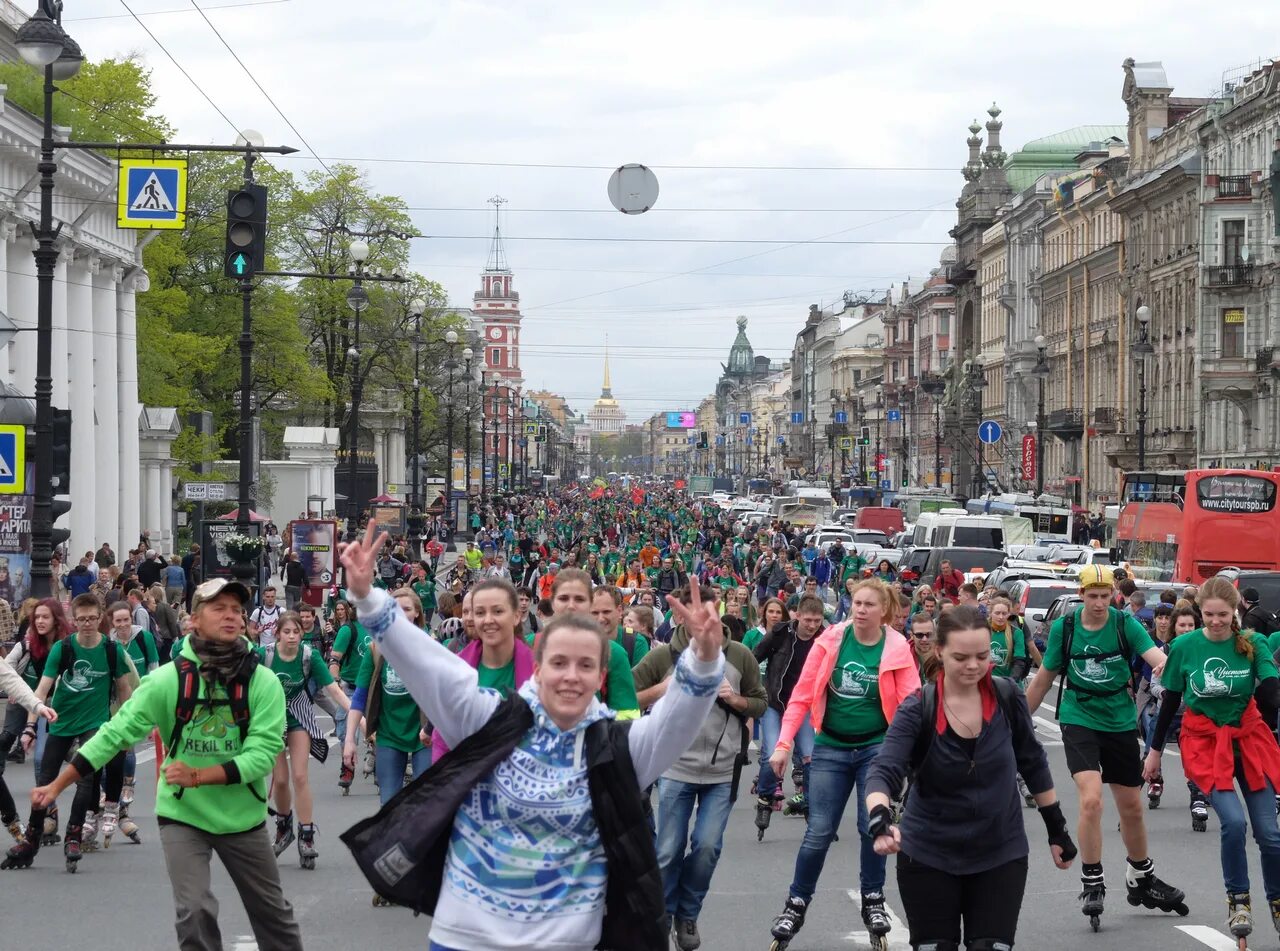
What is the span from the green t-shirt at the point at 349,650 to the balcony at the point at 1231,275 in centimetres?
5328

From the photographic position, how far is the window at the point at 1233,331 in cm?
6488

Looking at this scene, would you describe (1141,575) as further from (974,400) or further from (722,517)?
(974,400)

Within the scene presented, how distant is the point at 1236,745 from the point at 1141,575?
82.8 feet

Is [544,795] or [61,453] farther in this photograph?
[61,453]

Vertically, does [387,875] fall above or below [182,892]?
above

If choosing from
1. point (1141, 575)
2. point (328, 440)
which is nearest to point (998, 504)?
point (328, 440)

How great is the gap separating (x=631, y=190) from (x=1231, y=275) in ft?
141

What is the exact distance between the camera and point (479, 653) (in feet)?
25.3

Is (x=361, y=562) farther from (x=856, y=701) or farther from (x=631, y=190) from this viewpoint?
(x=631, y=190)

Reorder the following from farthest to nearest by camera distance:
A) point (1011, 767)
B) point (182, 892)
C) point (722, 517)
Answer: point (722, 517) → point (182, 892) → point (1011, 767)

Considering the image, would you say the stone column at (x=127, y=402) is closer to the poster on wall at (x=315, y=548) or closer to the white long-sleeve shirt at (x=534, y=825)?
the poster on wall at (x=315, y=548)

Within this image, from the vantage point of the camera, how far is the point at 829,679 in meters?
9.84

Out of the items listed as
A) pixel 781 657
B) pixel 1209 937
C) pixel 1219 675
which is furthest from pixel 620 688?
pixel 781 657

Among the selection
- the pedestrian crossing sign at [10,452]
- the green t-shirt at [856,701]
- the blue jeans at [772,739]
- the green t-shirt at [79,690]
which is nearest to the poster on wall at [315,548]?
the pedestrian crossing sign at [10,452]
